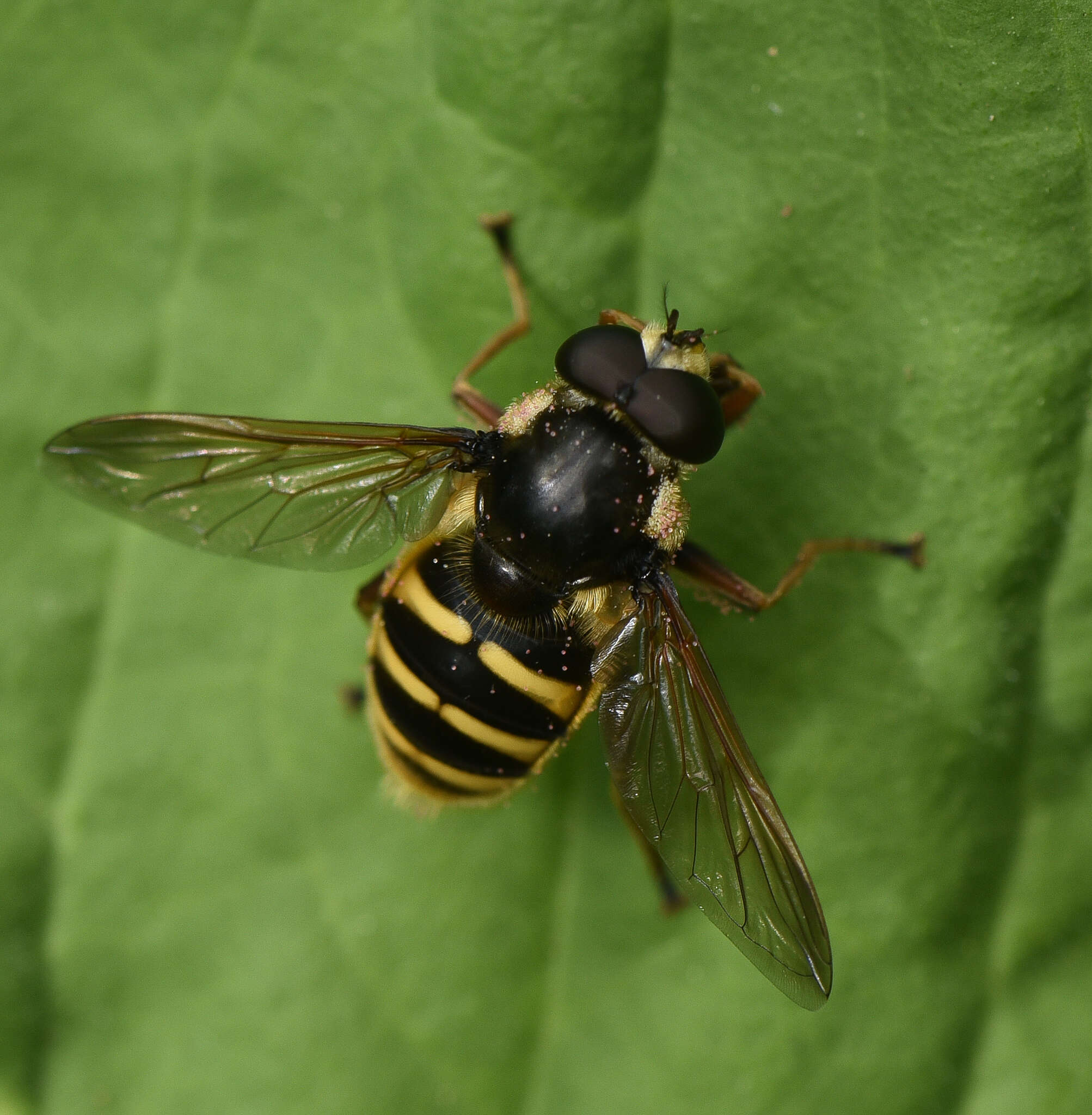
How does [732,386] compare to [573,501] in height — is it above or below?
above

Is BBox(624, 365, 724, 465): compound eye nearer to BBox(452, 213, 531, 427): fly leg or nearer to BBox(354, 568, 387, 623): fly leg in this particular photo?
BBox(452, 213, 531, 427): fly leg

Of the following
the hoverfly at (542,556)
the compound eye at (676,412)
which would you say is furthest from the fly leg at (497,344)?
the compound eye at (676,412)

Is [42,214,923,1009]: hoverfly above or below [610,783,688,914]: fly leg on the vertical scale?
above

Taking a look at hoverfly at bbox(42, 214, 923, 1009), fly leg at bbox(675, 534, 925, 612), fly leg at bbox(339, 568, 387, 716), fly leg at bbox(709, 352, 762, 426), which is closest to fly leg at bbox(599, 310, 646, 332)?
hoverfly at bbox(42, 214, 923, 1009)

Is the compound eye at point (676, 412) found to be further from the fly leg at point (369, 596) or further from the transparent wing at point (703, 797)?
the fly leg at point (369, 596)

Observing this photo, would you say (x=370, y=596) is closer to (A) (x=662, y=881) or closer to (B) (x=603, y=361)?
(B) (x=603, y=361)

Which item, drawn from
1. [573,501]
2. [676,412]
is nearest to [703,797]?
[573,501]

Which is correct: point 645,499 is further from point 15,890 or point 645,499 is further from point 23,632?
point 15,890

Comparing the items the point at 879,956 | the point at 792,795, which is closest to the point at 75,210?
the point at 792,795
